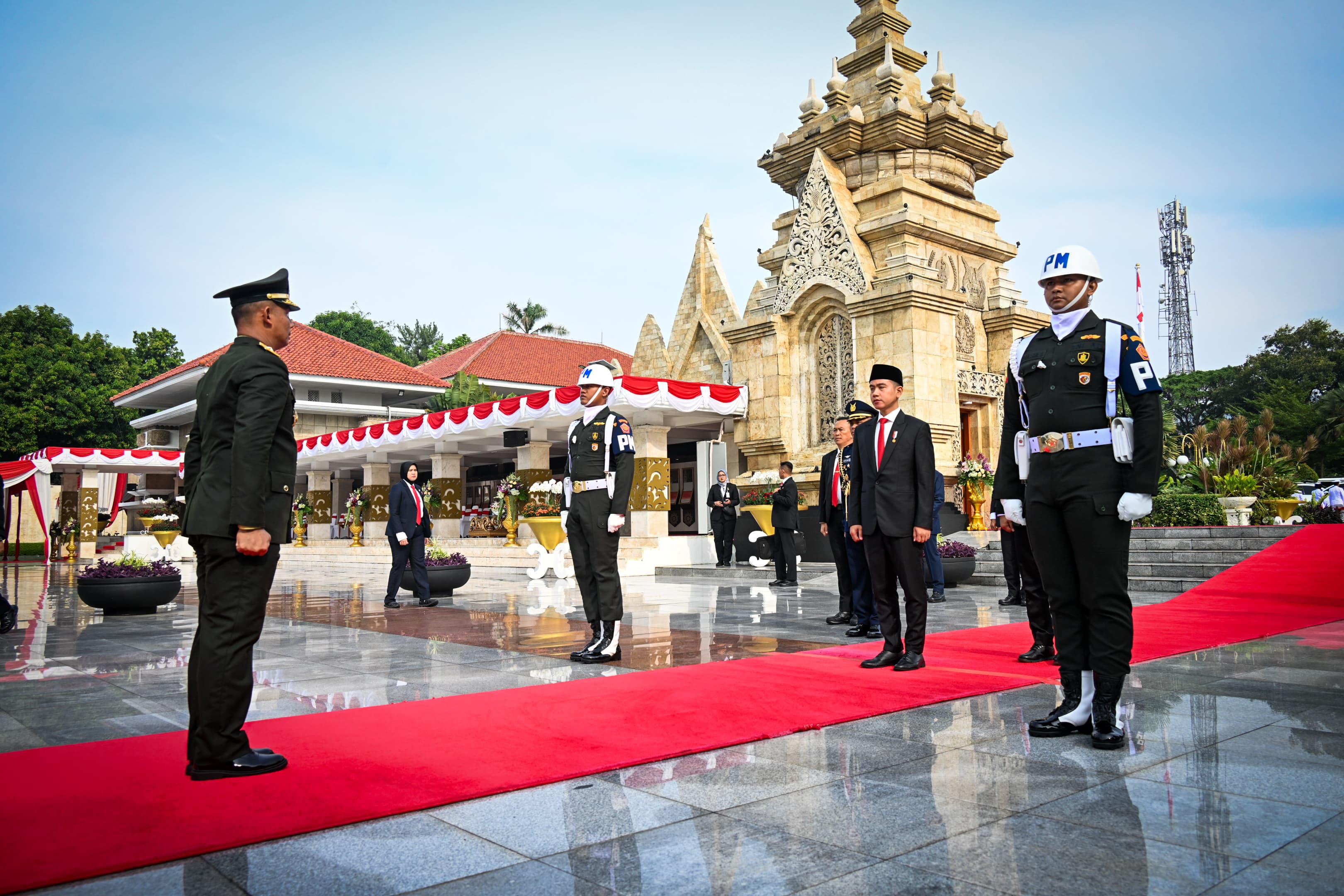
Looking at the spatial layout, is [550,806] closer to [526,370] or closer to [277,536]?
[277,536]

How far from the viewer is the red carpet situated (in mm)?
2689

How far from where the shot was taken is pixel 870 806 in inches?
114

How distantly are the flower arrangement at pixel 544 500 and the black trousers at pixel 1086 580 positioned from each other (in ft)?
30.3

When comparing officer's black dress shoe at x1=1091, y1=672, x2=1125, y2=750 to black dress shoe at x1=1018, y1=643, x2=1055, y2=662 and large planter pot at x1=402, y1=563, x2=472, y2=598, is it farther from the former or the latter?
large planter pot at x1=402, y1=563, x2=472, y2=598

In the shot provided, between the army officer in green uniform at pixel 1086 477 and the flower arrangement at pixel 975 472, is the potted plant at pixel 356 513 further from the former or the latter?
the army officer in green uniform at pixel 1086 477

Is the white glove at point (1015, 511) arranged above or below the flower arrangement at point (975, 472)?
below

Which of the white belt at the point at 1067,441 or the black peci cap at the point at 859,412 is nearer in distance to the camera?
the white belt at the point at 1067,441

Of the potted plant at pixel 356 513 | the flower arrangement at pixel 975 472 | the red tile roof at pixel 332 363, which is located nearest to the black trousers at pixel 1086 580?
the flower arrangement at pixel 975 472

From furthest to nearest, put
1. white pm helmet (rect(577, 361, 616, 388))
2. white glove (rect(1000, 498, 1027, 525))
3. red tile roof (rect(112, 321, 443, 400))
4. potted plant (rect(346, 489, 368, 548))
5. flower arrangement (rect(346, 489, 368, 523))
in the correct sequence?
red tile roof (rect(112, 321, 443, 400)), flower arrangement (rect(346, 489, 368, 523)), potted plant (rect(346, 489, 368, 548)), white pm helmet (rect(577, 361, 616, 388)), white glove (rect(1000, 498, 1027, 525))

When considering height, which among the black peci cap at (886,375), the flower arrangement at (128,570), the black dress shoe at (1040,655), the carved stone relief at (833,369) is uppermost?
the carved stone relief at (833,369)

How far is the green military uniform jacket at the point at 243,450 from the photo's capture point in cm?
342

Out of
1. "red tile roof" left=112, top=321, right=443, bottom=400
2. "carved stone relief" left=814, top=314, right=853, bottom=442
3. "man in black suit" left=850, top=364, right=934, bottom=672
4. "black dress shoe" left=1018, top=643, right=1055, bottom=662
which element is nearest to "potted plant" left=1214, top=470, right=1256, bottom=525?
"carved stone relief" left=814, top=314, right=853, bottom=442

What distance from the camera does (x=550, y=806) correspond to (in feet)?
9.59

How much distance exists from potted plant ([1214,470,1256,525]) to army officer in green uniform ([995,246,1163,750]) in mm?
12214
